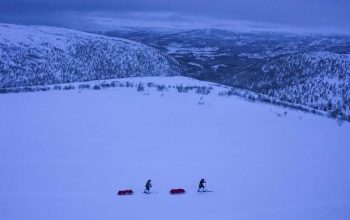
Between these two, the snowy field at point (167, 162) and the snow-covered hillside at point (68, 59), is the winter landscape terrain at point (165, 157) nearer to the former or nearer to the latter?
the snowy field at point (167, 162)

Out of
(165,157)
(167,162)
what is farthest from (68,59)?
(167,162)

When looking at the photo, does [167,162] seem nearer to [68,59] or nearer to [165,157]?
[165,157]

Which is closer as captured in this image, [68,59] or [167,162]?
[167,162]

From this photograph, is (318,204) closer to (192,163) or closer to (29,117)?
(192,163)

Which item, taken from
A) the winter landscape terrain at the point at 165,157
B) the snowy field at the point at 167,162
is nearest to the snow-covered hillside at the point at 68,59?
the winter landscape terrain at the point at 165,157

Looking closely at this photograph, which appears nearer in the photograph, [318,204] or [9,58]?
[318,204]

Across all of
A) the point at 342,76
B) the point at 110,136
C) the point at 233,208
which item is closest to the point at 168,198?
the point at 233,208
